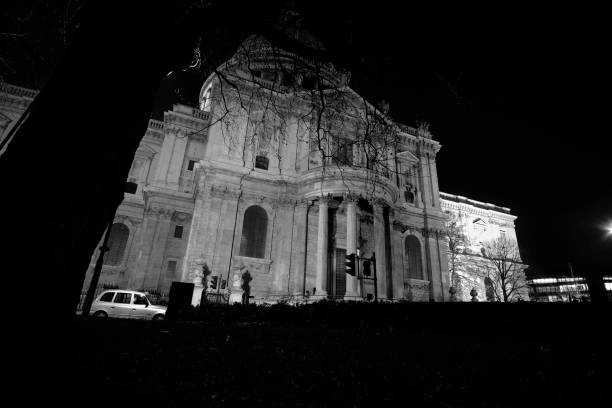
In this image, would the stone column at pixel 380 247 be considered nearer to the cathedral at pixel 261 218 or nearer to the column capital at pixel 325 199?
the cathedral at pixel 261 218

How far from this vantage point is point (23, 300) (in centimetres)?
216

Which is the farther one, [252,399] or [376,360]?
[376,360]

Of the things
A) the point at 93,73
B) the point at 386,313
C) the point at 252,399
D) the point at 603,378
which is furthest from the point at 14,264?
the point at 386,313

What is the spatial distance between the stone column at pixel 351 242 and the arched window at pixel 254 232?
710 centimetres

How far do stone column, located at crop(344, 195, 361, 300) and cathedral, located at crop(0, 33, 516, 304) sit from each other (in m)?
0.07

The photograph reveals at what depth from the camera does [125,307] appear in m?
16.8

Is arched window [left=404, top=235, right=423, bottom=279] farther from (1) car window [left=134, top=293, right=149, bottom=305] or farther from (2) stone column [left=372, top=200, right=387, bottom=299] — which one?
(1) car window [left=134, top=293, right=149, bottom=305]

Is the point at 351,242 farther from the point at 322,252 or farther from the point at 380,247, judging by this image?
the point at 380,247

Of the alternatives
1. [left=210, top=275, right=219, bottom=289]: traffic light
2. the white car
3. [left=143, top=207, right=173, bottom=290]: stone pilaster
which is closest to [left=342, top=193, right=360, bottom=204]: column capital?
[left=210, top=275, right=219, bottom=289]: traffic light

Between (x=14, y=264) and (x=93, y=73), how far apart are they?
5.70 ft

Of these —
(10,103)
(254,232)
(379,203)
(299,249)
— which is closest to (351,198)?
(379,203)

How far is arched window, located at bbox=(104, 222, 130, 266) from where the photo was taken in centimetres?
2748

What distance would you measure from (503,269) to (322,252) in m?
29.8

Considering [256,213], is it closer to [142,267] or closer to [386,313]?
[142,267]
